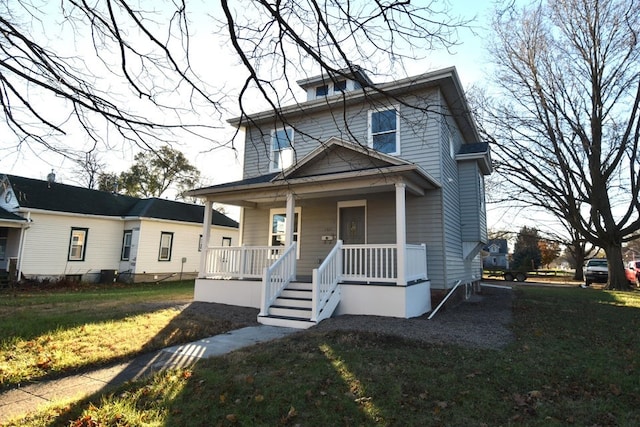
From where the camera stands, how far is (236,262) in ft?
34.1

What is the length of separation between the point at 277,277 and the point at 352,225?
331 cm

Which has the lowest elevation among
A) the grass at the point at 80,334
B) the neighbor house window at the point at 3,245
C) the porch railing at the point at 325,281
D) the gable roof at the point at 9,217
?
the grass at the point at 80,334

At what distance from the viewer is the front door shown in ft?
35.5

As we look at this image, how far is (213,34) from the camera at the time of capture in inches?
136

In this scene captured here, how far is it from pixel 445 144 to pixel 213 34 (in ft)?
28.9

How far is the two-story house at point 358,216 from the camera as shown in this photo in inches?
323

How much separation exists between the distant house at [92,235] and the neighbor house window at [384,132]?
897 centimetres

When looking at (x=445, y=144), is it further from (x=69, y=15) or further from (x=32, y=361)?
(x=32, y=361)

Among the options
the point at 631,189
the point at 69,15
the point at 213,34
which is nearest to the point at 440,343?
the point at 213,34

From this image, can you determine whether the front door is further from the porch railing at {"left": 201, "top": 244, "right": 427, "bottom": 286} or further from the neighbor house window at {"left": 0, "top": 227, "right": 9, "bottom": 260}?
the neighbor house window at {"left": 0, "top": 227, "right": 9, "bottom": 260}

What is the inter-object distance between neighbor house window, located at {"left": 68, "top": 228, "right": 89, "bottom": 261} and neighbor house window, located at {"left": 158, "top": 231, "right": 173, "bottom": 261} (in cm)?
360

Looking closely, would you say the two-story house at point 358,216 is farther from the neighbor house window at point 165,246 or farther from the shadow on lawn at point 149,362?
the neighbor house window at point 165,246

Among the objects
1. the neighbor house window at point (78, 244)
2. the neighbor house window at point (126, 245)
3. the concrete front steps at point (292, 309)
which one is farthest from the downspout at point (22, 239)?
the concrete front steps at point (292, 309)

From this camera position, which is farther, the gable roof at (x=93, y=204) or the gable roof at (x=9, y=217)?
the gable roof at (x=93, y=204)
